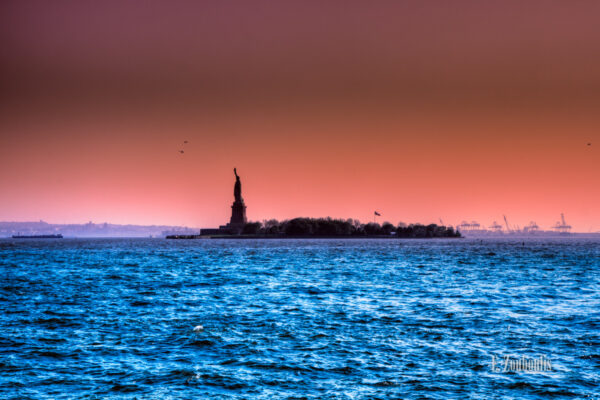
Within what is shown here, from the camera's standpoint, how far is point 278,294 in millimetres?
44375

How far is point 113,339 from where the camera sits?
2650cm

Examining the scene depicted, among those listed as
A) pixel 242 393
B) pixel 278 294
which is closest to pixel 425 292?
pixel 278 294

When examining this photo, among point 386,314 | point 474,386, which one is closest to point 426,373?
point 474,386

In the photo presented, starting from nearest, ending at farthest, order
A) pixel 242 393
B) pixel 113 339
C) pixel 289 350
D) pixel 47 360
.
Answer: pixel 242 393, pixel 47 360, pixel 289 350, pixel 113 339

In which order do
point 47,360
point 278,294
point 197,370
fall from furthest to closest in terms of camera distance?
point 278,294
point 47,360
point 197,370

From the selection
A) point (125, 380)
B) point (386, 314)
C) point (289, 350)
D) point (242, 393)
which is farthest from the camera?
point (386, 314)

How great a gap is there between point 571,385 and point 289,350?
1027cm

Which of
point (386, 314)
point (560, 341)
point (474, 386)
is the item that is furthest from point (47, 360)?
point (560, 341)

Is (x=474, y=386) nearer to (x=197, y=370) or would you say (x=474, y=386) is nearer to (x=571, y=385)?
(x=571, y=385)

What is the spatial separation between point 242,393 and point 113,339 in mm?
10276

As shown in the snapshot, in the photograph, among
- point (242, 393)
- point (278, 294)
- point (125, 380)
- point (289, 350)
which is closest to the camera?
point (242, 393)

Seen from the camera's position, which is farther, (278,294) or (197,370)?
(278,294)

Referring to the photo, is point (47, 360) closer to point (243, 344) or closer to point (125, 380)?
point (125, 380)

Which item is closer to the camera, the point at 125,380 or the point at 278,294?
the point at 125,380
